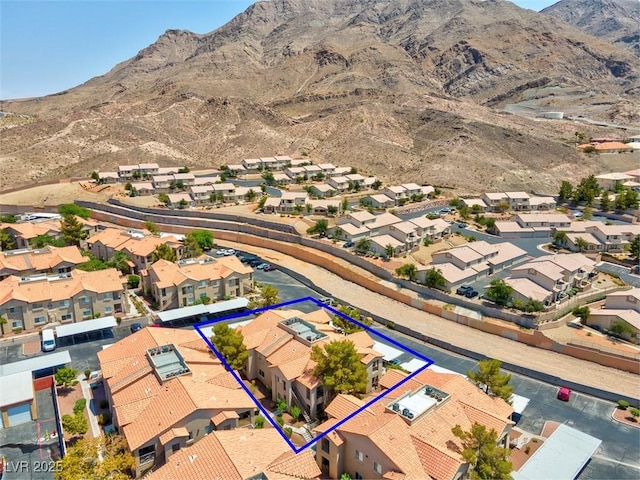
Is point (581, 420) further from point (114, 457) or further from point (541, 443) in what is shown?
point (114, 457)

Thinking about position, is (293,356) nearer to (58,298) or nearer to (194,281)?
(194,281)

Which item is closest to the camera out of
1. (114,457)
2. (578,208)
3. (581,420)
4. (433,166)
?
(114,457)

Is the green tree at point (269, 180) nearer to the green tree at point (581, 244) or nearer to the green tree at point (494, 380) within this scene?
the green tree at point (581, 244)

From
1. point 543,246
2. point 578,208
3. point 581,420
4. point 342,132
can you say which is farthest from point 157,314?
point 342,132

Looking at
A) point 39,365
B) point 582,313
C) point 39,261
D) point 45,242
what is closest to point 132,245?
point 39,261

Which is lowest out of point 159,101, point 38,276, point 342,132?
point 38,276

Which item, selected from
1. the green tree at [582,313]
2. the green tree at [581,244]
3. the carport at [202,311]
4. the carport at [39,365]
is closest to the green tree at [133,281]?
the carport at [202,311]

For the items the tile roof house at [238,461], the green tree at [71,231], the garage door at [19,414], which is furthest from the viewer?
the green tree at [71,231]
